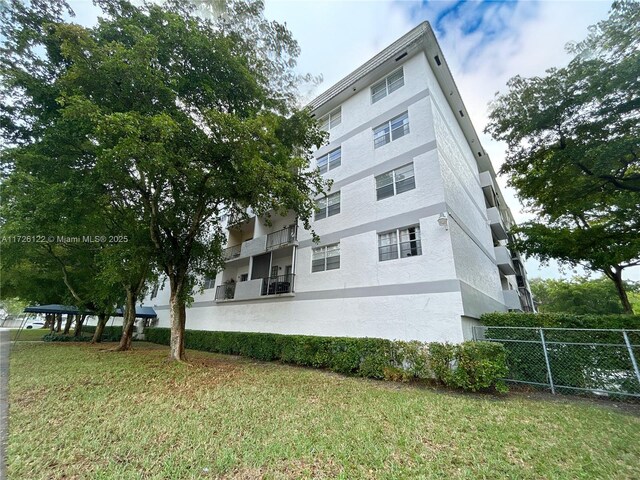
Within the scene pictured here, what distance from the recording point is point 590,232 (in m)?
11.2

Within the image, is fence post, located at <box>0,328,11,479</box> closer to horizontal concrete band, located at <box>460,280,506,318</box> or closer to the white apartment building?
the white apartment building

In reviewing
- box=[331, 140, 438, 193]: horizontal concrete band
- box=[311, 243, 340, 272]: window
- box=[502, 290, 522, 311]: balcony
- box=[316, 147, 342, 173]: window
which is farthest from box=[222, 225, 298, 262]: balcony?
box=[502, 290, 522, 311]: balcony

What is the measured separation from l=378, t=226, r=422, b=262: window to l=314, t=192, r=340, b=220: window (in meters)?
3.00

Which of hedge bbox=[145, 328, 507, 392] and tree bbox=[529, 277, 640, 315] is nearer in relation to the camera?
hedge bbox=[145, 328, 507, 392]

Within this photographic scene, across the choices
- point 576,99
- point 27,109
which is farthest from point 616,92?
point 27,109

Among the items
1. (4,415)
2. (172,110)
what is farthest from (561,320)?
(172,110)

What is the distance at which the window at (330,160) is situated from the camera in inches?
547

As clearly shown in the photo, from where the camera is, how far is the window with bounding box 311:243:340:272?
12116 mm

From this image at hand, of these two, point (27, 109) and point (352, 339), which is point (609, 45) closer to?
point (352, 339)

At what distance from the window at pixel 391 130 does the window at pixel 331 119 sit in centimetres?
309

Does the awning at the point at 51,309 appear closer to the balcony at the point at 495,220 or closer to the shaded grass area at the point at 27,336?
the shaded grass area at the point at 27,336

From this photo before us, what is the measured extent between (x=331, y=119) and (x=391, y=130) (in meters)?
4.68

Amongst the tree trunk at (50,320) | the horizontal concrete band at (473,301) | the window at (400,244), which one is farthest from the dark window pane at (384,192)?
the tree trunk at (50,320)

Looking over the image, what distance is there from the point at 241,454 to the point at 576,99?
13809 millimetres
